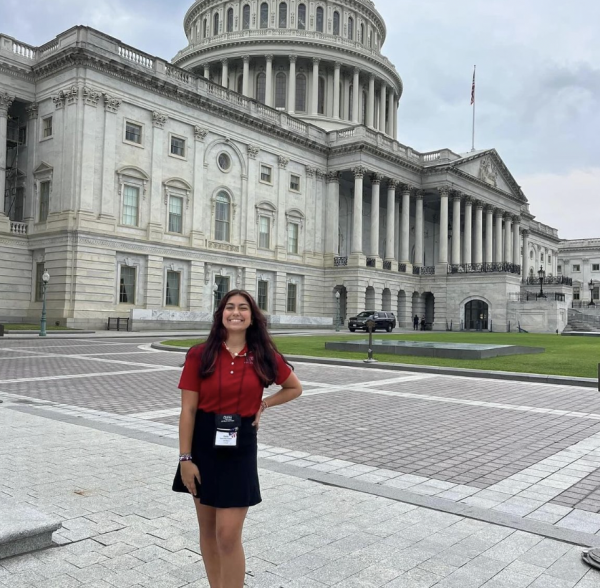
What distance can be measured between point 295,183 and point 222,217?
10907 mm

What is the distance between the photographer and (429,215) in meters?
82.6

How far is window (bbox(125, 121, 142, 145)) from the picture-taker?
149ft

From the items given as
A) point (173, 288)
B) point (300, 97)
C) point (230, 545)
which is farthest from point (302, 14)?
point (230, 545)

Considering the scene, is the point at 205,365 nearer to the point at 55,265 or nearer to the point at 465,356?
the point at 465,356

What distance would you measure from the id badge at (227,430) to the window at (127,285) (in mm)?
42612

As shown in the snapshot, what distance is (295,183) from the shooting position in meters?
61.3

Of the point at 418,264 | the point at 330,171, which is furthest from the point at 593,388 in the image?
the point at 418,264

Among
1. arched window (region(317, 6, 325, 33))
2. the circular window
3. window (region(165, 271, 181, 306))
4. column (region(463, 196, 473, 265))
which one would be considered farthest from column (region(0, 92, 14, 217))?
column (region(463, 196, 473, 265))

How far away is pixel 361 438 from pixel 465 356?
48.1ft

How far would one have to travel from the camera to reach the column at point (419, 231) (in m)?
70.8

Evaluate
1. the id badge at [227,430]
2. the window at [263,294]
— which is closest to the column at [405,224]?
the window at [263,294]

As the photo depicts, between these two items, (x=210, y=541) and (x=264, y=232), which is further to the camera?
(x=264, y=232)

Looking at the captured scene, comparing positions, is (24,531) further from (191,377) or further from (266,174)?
(266,174)

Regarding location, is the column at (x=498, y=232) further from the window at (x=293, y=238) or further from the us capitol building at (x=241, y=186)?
the window at (x=293, y=238)
